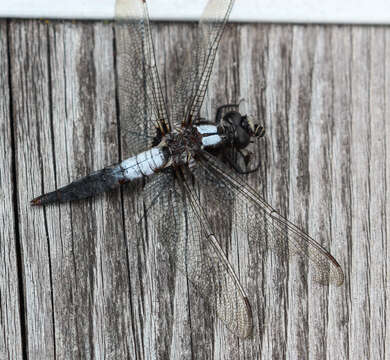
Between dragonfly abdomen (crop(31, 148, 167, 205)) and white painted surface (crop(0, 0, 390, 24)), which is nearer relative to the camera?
dragonfly abdomen (crop(31, 148, 167, 205))

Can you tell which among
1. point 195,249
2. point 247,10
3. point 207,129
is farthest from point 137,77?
point 195,249

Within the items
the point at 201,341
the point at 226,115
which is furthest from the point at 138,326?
the point at 226,115

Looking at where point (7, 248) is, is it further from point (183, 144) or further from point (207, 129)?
point (207, 129)

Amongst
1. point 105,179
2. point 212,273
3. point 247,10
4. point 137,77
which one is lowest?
point 212,273

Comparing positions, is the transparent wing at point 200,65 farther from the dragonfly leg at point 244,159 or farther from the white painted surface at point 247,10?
the dragonfly leg at point 244,159

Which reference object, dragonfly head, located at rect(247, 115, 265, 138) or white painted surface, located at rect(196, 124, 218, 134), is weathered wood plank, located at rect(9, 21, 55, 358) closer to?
white painted surface, located at rect(196, 124, 218, 134)

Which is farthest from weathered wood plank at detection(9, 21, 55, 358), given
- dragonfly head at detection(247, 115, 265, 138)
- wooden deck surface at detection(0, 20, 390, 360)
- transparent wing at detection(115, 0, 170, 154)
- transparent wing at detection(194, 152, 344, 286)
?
dragonfly head at detection(247, 115, 265, 138)

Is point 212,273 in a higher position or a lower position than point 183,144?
lower
